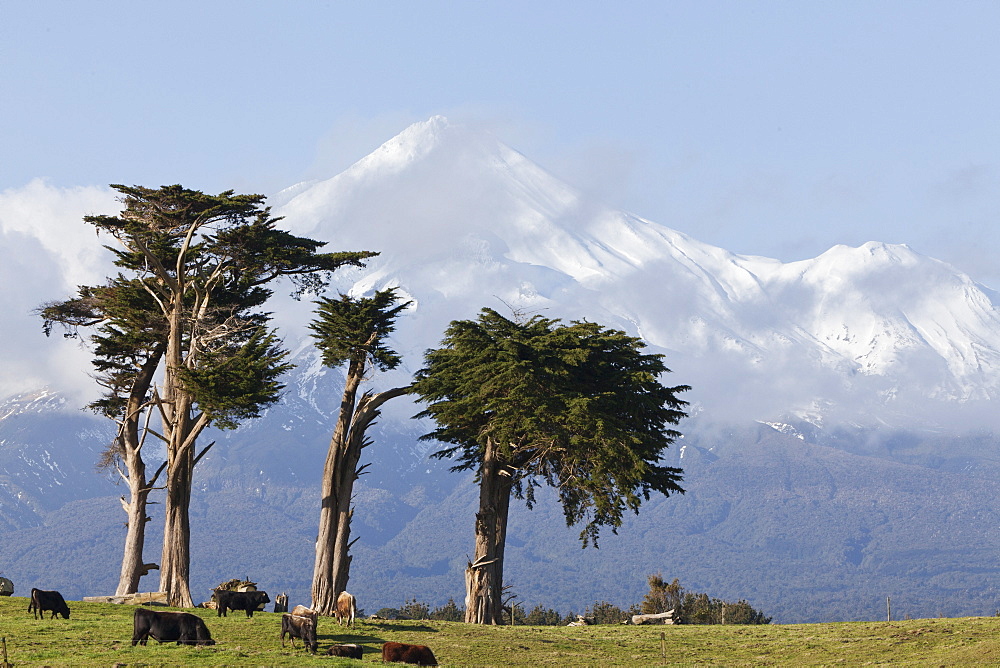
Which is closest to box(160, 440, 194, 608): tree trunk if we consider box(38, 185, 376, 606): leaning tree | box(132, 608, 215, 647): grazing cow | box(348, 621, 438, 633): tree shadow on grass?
box(38, 185, 376, 606): leaning tree

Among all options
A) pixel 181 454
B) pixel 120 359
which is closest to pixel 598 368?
pixel 181 454

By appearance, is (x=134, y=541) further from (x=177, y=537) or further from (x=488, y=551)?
(x=488, y=551)

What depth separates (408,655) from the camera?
3572cm

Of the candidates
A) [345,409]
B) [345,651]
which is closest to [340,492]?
[345,409]

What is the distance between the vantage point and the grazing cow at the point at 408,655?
117ft

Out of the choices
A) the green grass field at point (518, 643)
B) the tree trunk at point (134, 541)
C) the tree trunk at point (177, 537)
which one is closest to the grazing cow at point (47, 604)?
the green grass field at point (518, 643)

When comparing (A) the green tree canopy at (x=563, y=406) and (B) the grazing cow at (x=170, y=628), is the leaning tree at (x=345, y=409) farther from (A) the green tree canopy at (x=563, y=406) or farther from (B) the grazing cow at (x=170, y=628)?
(B) the grazing cow at (x=170, y=628)

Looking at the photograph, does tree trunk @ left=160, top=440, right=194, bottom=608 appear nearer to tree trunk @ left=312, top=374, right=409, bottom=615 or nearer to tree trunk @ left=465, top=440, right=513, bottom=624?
tree trunk @ left=312, top=374, right=409, bottom=615

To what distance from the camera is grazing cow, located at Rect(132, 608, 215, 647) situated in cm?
3531

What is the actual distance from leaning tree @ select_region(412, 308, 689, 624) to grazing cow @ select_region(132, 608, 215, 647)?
19.3 meters

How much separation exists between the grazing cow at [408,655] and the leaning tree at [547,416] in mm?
17245

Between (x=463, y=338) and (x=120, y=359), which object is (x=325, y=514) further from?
(x=120, y=359)

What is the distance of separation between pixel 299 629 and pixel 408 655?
150 inches

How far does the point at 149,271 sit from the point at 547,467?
20.3 meters
